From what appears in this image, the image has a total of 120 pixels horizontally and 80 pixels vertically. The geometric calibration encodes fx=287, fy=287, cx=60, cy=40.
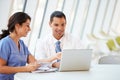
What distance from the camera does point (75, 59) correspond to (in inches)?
101

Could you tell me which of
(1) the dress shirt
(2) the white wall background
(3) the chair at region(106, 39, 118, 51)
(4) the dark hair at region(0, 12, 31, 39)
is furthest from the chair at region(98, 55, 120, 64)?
(3) the chair at region(106, 39, 118, 51)

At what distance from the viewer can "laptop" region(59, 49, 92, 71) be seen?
2.51 metres

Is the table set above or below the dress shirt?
below

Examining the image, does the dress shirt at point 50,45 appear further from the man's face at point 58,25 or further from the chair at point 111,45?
the chair at point 111,45

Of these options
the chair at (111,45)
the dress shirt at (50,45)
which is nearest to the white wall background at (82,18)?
the chair at (111,45)

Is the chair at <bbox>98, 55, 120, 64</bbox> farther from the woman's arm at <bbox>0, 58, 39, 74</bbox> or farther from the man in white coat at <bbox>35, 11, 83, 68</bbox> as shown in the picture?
the woman's arm at <bbox>0, 58, 39, 74</bbox>

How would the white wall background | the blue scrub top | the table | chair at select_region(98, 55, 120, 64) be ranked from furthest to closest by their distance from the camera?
the white wall background, chair at select_region(98, 55, 120, 64), the blue scrub top, the table

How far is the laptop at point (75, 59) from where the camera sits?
251cm

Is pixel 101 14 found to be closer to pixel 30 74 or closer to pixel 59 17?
pixel 59 17

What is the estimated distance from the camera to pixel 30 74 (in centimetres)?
238

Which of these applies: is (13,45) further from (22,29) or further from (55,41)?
(55,41)

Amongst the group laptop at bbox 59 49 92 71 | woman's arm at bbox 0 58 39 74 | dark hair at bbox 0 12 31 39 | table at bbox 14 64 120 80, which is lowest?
table at bbox 14 64 120 80

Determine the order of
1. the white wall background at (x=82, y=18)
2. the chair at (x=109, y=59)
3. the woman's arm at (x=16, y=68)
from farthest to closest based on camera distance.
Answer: the white wall background at (x=82, y=18) < the chair at (x=109, y=59) < the woman's arm at (x=16, y=68)

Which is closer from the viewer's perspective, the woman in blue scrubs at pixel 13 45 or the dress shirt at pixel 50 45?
the woman in blue scrubs at pixel 13 45
